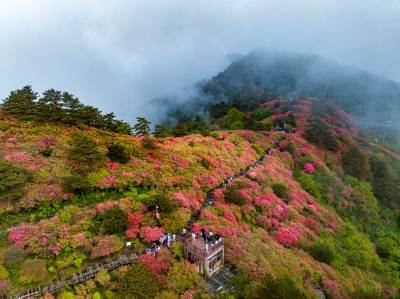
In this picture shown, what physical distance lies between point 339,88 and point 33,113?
125656mm

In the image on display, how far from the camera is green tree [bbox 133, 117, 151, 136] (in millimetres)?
50044

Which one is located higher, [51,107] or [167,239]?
[51,107]

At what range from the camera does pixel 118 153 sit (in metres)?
35.9

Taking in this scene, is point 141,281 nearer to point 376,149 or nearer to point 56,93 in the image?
point 56,93

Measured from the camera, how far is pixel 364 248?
128 feet

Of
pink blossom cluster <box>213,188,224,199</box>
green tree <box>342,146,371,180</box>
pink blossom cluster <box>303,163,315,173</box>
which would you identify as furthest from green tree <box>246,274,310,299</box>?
green tree <box>342,146,371,180</box>

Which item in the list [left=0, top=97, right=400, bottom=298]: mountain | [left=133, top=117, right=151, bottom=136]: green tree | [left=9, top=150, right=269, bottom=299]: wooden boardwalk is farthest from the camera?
[left=133, top=117, right=151, bottom=136]: green tree

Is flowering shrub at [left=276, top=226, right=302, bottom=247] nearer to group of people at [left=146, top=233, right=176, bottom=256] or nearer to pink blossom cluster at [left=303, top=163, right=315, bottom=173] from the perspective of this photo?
group of people at [left=146, top=233, right=176, bottom=256]

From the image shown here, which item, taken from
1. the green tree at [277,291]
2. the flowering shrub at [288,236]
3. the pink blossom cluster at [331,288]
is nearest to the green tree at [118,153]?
the flowering shrub at [288,236]

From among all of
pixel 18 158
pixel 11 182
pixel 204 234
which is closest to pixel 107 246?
pixel 204 234

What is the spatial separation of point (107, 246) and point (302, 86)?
132 meters

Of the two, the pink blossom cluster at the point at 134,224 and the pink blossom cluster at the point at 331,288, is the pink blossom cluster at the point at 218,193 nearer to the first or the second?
the pink blossom cluster at the point at 134,224

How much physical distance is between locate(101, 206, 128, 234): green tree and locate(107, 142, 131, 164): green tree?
1002 cm

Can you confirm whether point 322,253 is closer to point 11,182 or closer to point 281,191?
point 281,191
